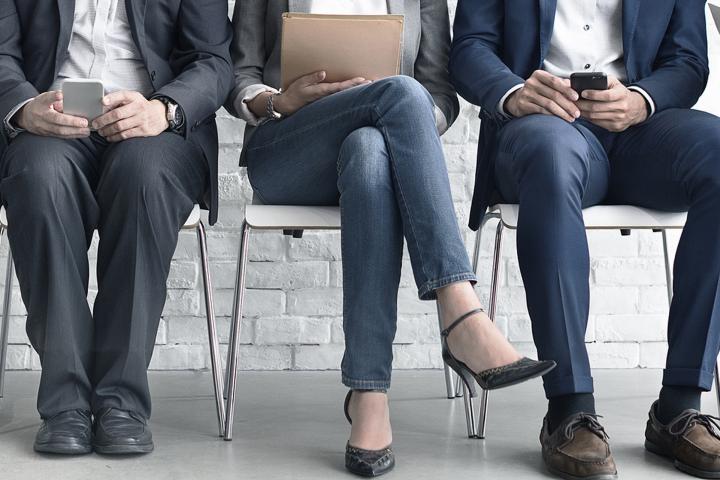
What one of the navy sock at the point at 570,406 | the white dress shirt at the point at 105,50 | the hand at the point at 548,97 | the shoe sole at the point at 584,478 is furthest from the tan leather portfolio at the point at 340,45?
the shoe sole at the point at 584,478

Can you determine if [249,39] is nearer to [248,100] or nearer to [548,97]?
[248,100]

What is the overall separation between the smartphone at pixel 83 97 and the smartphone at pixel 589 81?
863 millimetres

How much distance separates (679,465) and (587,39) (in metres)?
0.89

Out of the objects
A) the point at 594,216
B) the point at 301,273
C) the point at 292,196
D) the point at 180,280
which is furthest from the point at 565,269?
the point at 180,280

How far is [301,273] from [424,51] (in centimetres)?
76

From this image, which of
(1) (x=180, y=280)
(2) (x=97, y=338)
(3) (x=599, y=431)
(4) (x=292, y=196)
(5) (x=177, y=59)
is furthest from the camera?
(1) (x=180, y=280)

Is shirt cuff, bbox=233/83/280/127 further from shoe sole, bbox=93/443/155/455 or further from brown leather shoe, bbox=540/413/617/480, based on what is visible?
brown leather shoe, bbox=540/413/617/480

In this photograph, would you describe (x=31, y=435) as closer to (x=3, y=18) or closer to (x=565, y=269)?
(x=3, y=18)

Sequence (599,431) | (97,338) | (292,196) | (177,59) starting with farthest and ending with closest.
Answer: (177,59)
(292,196)
(97,338)
(599,431)

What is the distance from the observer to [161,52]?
198cm

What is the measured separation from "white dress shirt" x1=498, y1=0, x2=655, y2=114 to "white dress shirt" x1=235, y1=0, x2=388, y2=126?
377mm

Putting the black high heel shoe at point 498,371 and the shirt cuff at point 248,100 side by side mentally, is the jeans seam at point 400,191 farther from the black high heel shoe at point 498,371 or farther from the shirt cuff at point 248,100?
the shirt cuff at point 248,100

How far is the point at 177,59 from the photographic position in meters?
2.01

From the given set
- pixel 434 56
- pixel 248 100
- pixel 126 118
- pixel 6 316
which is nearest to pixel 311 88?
pixel 248 100
